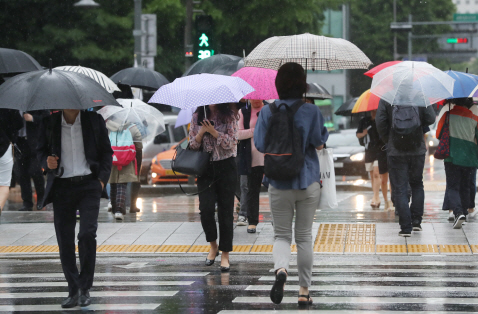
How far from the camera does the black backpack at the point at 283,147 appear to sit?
19.2 feet

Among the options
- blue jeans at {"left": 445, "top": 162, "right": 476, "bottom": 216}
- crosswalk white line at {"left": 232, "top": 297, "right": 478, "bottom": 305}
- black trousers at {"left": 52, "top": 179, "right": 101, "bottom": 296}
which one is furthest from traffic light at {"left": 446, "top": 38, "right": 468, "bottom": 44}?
black trousers at {"left": 52, "top": 179, "right": 101, "bottom": 296}

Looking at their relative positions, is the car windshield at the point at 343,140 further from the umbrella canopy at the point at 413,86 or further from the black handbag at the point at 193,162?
the black handbag at the point at 193,162

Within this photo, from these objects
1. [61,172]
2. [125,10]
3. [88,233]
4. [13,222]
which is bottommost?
[13,222]

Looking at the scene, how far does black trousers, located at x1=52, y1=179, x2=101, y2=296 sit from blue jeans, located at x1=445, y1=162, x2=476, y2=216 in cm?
515

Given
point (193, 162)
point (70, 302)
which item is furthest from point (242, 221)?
point (70, 302)

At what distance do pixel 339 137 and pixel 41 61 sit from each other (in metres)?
10.5

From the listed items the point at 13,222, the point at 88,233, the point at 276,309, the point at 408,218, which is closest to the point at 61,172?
the point at 88,233

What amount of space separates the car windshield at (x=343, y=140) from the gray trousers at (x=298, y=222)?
45.9ft

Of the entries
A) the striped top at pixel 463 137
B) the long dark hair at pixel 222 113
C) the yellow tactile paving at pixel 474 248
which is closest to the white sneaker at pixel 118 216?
the long dark hair at pixel 222 113

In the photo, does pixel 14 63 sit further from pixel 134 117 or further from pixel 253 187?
pixel 253 187

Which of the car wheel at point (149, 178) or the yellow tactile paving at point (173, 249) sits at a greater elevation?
the yellow tactile paving at point (173, 249)

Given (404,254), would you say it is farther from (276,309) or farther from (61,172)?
(61,172)

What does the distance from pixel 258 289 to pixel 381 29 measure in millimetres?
44147

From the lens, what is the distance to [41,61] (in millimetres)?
25672
